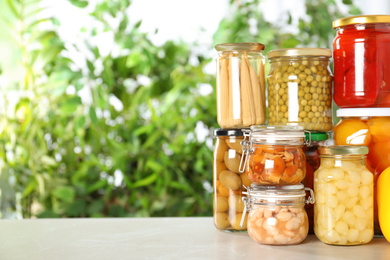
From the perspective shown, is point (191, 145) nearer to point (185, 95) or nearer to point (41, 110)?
point (185, 95)

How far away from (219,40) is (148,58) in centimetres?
Result: 23

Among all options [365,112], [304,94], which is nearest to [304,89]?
[304,94]

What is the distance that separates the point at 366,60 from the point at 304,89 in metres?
0.11

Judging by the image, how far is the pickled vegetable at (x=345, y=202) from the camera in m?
0.76

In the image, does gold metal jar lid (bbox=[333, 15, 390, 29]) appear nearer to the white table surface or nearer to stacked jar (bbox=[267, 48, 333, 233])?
stacked jar (bbox=[267, 48, 333, 233])

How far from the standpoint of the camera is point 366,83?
32.2 inches

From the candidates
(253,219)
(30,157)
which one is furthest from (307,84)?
(30,157)

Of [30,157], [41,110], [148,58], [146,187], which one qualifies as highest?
[148,58]

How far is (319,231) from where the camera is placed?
31.5 inches

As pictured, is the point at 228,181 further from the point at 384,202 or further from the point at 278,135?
the point at 384,202

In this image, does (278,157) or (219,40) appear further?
(219,40)

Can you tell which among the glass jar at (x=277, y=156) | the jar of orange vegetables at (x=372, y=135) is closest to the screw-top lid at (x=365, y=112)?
the jar of orange vegetables at (x=372, y=135)

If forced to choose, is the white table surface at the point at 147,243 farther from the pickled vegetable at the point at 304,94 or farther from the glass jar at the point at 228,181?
the pickled vegetable at the point at 304,94

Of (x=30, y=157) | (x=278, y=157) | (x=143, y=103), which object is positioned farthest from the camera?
(x=143, y=103)
